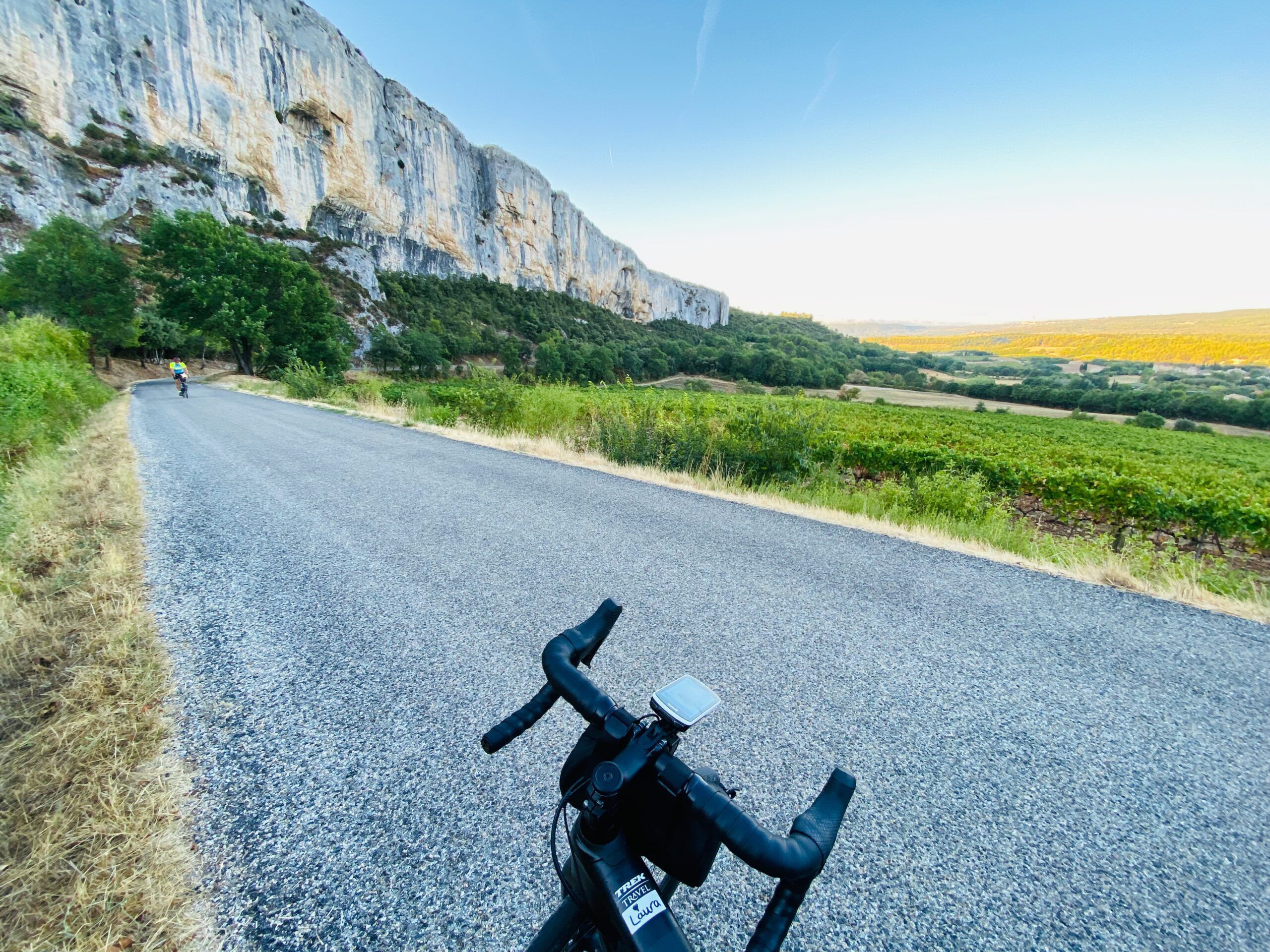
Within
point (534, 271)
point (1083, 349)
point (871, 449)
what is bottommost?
point (871, 449)

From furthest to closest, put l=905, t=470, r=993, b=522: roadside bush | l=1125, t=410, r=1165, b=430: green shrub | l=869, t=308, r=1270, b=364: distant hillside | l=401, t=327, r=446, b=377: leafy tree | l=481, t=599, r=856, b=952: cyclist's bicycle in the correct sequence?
l=869, t=308, r=1270, b=364: distant hillside, l=401, t=327, r=446, b=377: leafy tree, l=1125, t=410, r=1165, b=430: green shrub, l=905, t=470, r=993, b=522: roadside bush, l=481, t=599, r=856, b=952: cyclist's bicycle

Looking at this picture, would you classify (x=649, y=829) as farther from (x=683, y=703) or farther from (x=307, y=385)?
(x=307, y=385)

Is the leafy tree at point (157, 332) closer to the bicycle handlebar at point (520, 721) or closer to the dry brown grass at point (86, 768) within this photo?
the dry brown grass at point (86, 768)

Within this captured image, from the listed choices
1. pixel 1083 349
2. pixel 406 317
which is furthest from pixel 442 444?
pixel 1083 349

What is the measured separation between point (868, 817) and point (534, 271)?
85.9 meters

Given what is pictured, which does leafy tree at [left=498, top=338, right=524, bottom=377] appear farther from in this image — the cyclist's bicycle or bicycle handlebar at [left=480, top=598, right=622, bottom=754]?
the cyclist's bicycle

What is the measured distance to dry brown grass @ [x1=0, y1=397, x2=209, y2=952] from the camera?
1217 millimetres

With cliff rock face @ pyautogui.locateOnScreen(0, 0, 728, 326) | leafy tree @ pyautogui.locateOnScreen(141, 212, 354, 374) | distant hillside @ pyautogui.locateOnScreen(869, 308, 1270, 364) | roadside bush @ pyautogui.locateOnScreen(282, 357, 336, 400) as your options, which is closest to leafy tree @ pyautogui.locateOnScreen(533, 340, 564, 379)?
cliff rock face @ pyautogui.locateOnScreen(0, 0, 728, 326)

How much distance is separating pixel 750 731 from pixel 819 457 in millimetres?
7263

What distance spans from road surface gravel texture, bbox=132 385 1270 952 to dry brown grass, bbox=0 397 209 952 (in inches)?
4.3

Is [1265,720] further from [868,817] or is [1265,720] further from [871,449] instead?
[871,449]

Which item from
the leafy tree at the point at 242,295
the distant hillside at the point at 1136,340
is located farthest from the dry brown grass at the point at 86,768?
the distant hillside at the point at 1136,340

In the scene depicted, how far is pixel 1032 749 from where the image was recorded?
1939 mm

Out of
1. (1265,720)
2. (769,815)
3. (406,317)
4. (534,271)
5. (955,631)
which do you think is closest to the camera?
(769,815)
